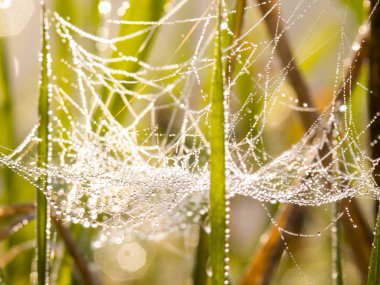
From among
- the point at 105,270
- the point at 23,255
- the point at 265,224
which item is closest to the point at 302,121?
the point at 265,224

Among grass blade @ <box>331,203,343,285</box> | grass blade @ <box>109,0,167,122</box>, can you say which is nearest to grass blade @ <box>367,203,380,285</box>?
grass blade @ <box>331,203,343,285</box>

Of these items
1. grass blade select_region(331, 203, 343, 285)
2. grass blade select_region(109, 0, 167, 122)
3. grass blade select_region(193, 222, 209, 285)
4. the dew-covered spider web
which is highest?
grass blade select_region(109, 0, 167, 122)

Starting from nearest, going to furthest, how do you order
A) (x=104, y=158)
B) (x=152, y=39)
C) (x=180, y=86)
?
1. (x=152, y=39)
2. (x=104, y=158)
3. (x=180, y=86)

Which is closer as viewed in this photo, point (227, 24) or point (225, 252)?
point (225, 252)

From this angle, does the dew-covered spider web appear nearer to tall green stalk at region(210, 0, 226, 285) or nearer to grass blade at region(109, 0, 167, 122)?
grass blade at region(109, 0, 167, 122)

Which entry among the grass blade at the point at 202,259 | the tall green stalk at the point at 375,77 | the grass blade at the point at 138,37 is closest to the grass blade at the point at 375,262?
the tall green stalk at the point at 375,77

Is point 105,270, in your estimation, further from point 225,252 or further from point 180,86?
point 225,252

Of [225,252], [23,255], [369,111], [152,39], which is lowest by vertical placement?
[23,255]

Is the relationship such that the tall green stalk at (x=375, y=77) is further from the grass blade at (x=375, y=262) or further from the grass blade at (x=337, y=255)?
the grass blade at (x=375, y=262)

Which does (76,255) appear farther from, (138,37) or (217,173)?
(217,173)
